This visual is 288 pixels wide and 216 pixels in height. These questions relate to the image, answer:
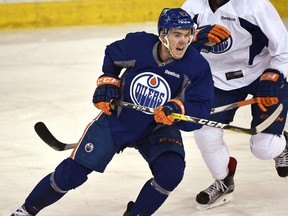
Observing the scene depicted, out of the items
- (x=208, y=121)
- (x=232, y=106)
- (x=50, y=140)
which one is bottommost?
(x=50, y=140)

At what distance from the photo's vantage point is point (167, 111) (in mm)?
3301

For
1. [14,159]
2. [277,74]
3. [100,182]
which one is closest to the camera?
[277,74]

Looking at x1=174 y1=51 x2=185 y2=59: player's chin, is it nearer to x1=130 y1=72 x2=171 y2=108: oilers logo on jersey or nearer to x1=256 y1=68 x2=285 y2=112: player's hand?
x1=130 y1=72 x2=171 y2=108: oilers logo on jersey

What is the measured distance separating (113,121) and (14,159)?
3.70ft

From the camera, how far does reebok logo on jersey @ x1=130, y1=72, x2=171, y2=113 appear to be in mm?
3391

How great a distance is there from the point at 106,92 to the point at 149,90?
0.51ft

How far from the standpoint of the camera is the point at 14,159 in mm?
4449

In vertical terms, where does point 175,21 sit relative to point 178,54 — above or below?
above

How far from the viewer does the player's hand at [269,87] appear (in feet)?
12.3

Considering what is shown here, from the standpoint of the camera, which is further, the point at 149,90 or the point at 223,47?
the point at 223,47

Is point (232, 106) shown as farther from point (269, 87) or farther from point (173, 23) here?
Result: point (173, 23)

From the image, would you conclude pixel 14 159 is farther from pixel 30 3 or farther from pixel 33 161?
pixel 30 3

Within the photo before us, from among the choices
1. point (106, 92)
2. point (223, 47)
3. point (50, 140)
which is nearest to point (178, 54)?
point (106, 92)

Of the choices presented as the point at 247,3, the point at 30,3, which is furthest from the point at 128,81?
the point at 30,3
